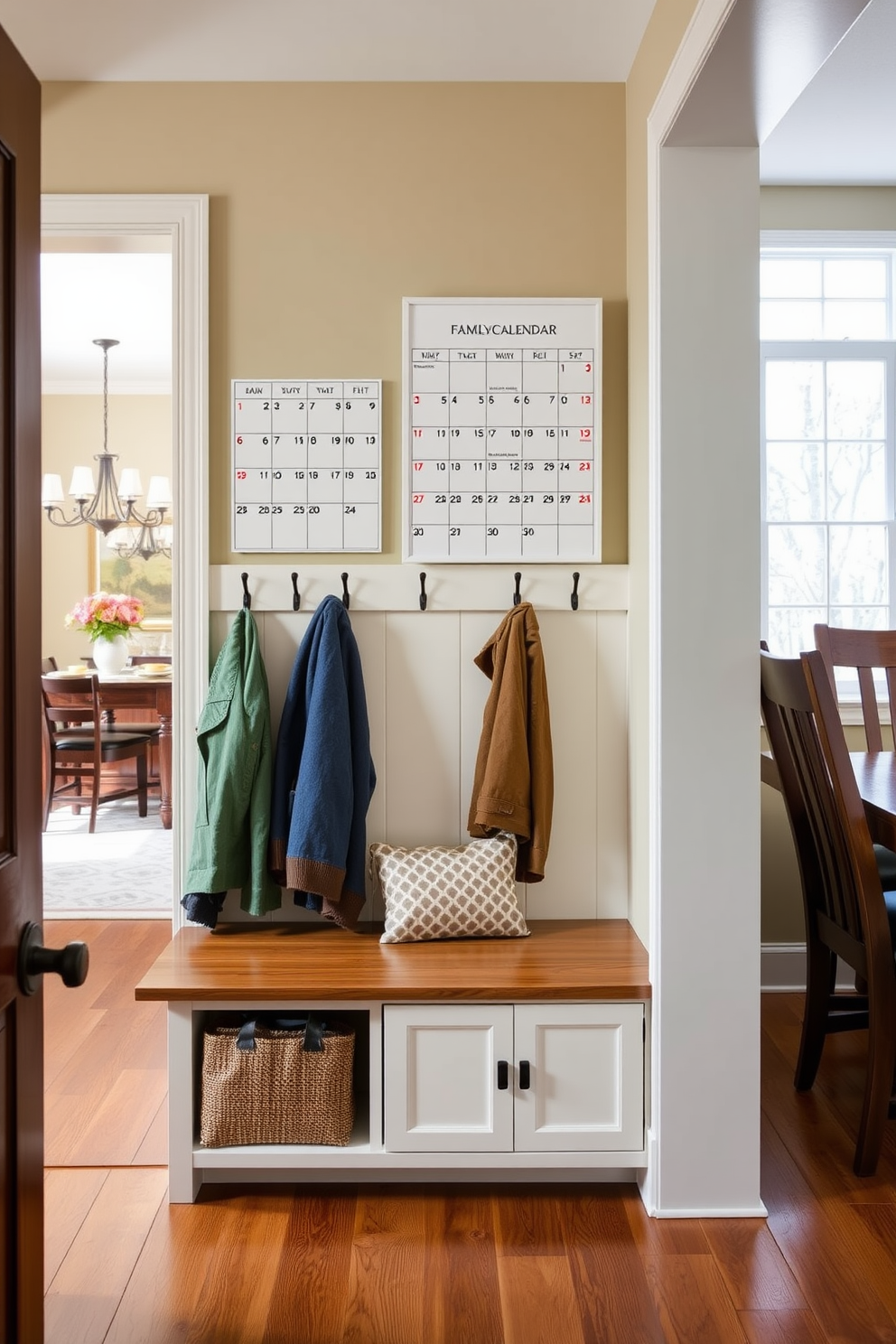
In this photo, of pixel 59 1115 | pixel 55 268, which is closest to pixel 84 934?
pixel 59 1115

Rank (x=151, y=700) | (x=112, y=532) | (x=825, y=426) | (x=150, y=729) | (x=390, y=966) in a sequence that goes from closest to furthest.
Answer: (x=390, y=966), (x=825, y=426), (x=151, y=700), (x=150, y=729), (x=112, y=532)

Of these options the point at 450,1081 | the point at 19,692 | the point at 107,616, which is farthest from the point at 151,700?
the point at 19,692

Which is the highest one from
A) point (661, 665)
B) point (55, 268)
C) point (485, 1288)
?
point (55, 268)

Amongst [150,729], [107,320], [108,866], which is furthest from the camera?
[150,729]

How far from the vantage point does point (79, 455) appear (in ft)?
24.5

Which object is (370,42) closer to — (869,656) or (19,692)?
(19,692)

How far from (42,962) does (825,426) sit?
3.05 m

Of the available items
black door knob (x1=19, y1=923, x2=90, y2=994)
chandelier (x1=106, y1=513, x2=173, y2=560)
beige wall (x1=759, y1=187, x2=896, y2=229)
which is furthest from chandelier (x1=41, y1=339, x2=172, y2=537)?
black door knob (x1=19, y1=923, x2=90, y2=994)

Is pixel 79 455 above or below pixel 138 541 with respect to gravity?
above

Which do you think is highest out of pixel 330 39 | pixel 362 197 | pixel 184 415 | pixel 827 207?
pixel 827 207

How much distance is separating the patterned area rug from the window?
2.71 m

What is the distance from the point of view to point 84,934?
12.7 feet

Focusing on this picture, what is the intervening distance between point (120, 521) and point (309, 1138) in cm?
500

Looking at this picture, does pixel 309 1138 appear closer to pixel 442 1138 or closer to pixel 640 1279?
pixel 442 1138
